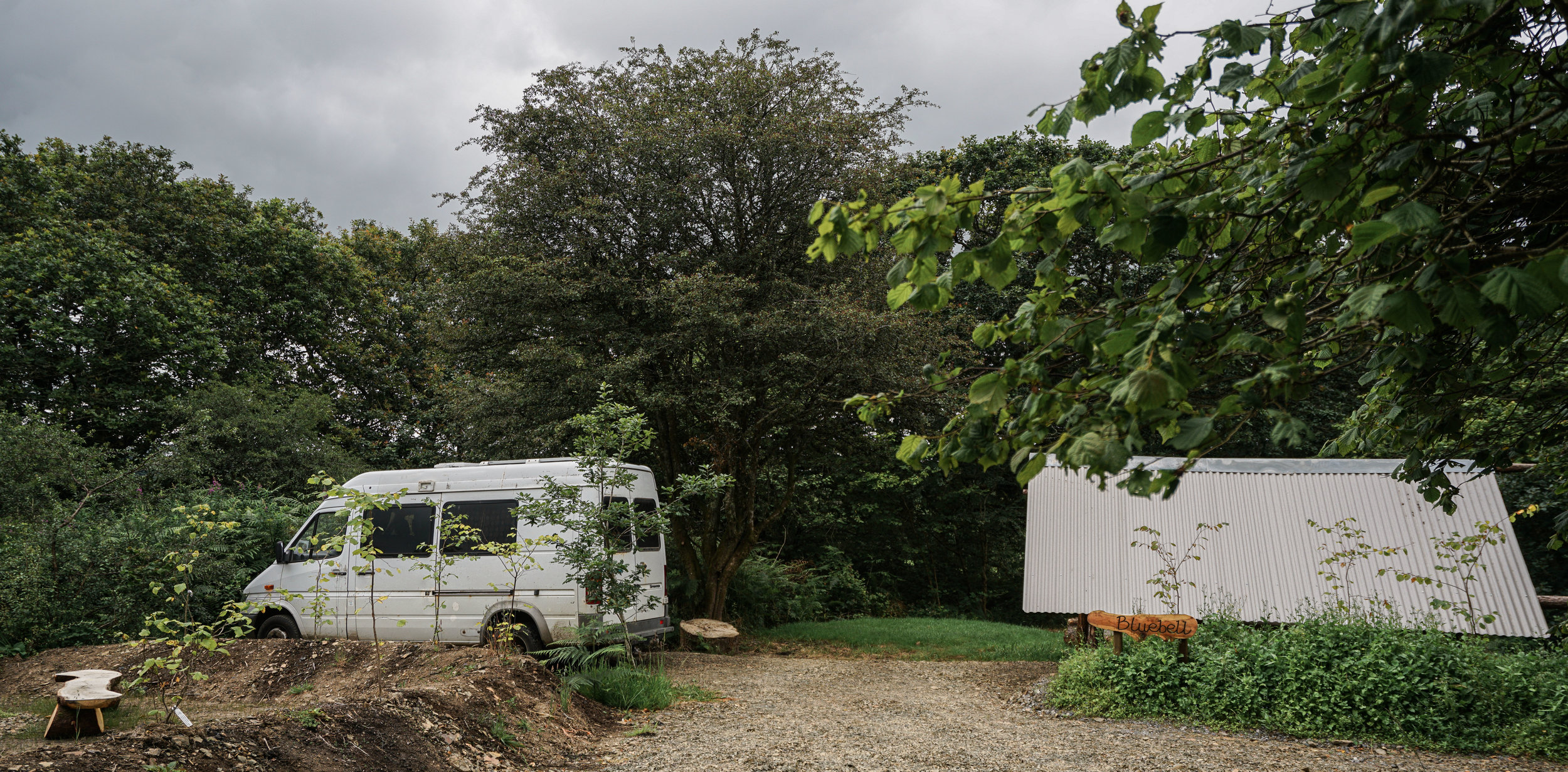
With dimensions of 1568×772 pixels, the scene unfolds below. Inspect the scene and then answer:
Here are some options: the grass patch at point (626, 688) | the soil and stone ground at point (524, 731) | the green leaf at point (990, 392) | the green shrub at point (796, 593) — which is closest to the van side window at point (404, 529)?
the soil and stone ground at point (524, 731)

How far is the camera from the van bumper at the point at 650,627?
8.52 metres

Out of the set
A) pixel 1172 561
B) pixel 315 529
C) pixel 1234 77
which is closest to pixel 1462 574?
pixel 1172 561

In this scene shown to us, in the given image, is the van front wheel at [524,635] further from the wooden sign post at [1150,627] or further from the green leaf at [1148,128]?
the green leaf at [1148,128]

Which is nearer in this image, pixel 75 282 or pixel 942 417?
pixel 942 417

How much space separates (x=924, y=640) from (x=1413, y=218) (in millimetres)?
11977

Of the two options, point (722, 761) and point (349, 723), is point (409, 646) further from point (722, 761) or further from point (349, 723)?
point (722, 761)

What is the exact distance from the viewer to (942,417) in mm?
11570

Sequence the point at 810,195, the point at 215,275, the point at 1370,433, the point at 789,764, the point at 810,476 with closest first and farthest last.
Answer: the point at 1370,433 < the point at 789,764 < the point at 810,195 < the point at 810,476 < the point at 215,275

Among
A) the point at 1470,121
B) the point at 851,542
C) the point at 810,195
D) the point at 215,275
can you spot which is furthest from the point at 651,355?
the point at 215,275

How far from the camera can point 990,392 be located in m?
2.15

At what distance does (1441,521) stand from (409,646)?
34.4 feet

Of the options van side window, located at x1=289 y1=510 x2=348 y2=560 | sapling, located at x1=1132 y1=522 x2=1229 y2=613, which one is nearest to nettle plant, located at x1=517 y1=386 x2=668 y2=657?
van side window, located at x1=289 y1=510 x2=348 y2=560

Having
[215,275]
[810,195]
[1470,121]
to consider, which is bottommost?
[1470,121]

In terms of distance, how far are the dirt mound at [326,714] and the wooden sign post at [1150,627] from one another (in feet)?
13.9
